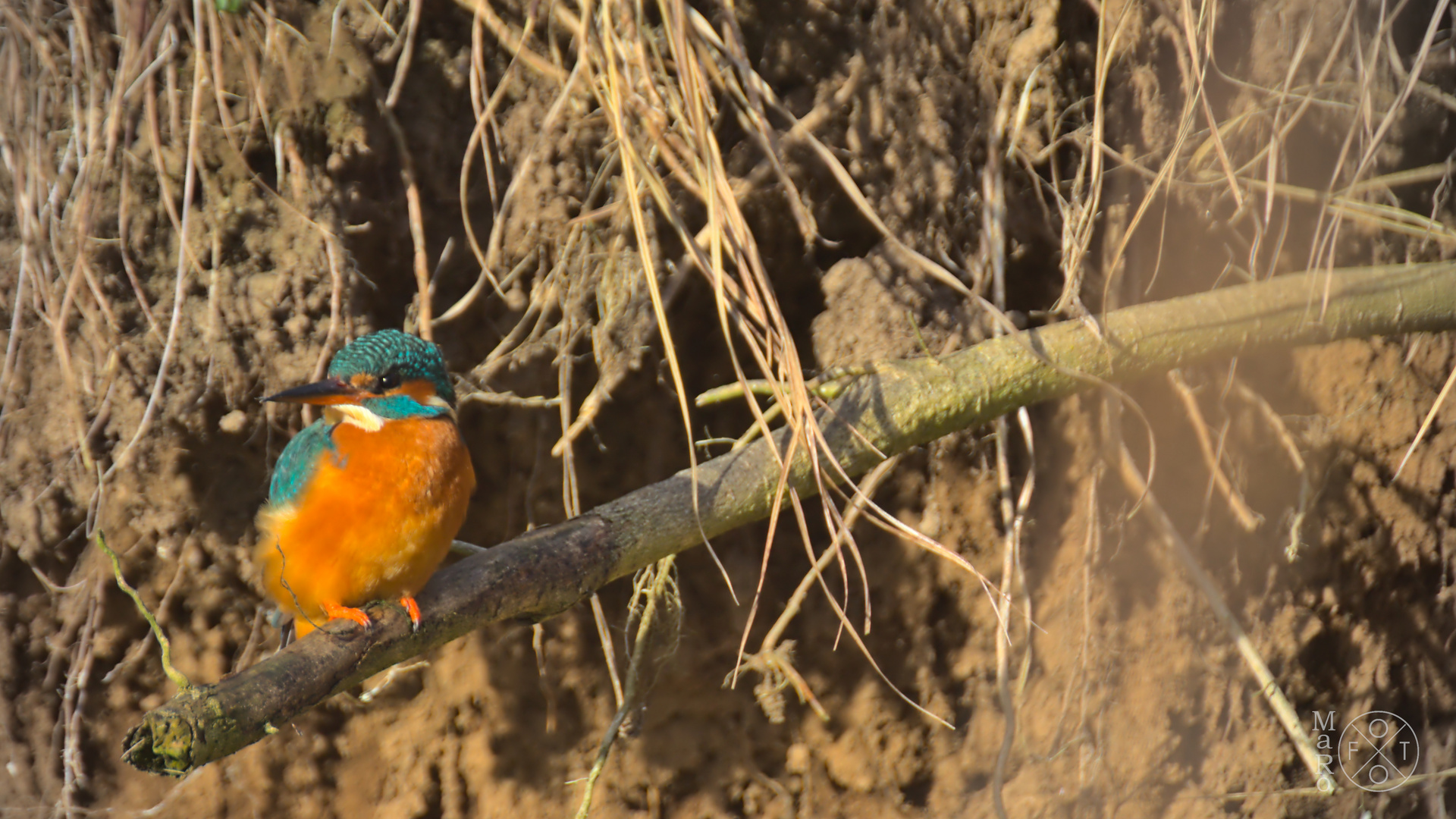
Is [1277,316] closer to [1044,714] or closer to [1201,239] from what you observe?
[1201,239]

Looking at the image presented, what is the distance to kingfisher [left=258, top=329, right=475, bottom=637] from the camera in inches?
61.1

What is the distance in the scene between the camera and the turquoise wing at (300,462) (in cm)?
164

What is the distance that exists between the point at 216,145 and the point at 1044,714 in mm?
2417

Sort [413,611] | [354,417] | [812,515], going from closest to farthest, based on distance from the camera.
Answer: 1. [413,611]
2. [354,417]
3. [812,515]

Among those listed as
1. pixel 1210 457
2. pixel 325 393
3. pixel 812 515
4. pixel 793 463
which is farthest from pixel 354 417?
pixel 1210 457

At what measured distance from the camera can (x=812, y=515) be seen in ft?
7.79

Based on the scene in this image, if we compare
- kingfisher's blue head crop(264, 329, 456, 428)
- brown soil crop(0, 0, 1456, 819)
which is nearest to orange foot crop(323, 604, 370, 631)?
kingfisher's blue head crop(264, 329, 456, 428)

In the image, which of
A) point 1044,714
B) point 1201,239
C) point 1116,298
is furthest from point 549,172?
point 1044,714

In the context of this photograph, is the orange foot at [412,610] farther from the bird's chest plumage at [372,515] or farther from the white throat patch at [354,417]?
the white throat patch at [354,417]

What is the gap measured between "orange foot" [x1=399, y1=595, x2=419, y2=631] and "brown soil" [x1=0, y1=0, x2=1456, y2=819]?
708 mm

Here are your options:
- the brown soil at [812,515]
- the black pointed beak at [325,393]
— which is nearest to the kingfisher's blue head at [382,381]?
the black pointed beak at [325,393]

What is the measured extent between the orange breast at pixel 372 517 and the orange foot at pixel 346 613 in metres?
0.01

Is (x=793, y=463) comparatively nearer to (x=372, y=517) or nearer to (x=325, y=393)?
(x=372, y=517)

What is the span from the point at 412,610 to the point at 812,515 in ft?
3.98
